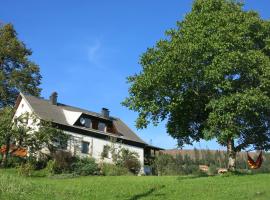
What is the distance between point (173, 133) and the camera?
38.9m

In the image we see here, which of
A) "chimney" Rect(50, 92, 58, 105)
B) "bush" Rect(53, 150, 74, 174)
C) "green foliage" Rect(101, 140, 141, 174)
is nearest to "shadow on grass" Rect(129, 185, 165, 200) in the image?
"bush" Rect(53, 150, 74, 174)

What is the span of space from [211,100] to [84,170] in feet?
52.0

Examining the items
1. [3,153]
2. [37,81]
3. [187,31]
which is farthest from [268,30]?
[37,81]

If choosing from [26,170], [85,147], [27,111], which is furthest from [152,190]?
[85,147]

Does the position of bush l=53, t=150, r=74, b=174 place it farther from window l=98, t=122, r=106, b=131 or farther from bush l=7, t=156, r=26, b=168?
window l=98, t=122, r=106, b=131

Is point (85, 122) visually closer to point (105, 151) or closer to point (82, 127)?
point (82, 127)

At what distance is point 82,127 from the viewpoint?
5512 cm

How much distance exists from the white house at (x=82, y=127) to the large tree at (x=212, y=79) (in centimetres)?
1681

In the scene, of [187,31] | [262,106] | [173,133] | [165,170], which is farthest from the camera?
[165,170]

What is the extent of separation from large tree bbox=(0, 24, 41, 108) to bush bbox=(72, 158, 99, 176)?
16949 mm

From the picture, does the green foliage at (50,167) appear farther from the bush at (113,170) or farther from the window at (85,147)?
the window at (85,147)

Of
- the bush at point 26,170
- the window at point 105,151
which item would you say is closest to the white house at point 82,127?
the window at point 105,151

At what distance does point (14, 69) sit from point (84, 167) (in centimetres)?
2187

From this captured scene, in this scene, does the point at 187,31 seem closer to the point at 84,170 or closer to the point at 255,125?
the point at 255,125
